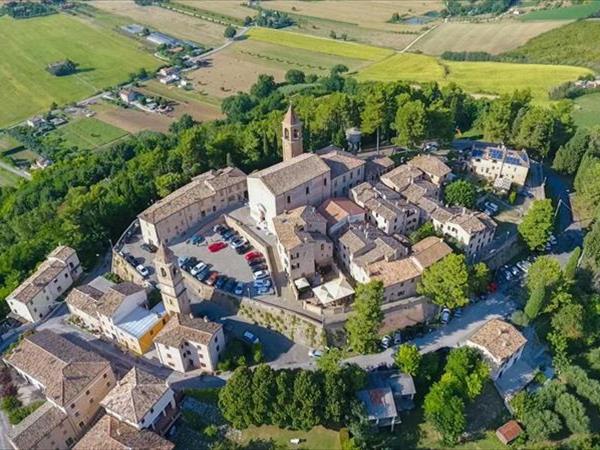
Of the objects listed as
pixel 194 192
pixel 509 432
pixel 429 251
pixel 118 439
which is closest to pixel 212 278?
pixel 194 192

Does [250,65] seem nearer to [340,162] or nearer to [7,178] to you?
[7,178]

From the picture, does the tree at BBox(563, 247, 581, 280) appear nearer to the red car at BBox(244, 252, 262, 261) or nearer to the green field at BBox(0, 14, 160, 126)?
the red car at BBox(244, 252, 262, 261)

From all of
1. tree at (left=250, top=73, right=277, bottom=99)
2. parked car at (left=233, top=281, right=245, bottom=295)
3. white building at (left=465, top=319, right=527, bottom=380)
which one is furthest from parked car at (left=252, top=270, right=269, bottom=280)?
tree at (left=250, top=73, right=277, bottom=99)

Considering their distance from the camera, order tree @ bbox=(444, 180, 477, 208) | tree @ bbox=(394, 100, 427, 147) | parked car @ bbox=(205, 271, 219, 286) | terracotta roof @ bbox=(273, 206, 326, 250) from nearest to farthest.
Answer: terracotta roof @ bbox=(273, 206, 326, 250)
parked car @ bbox=(205, 271, 219, 286)
tree @ bbox=(444, 180, 477, 208)
tree @ bbox=(394, 100, 427, 147)

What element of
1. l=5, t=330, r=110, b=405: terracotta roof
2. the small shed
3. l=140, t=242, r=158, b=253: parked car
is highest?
l=140, t=242, r=158, b=253: parked car

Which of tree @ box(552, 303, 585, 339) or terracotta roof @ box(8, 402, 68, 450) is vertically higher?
tree @ box(552, 303, 585, 339)

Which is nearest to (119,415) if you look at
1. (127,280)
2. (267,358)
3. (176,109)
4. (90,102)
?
(267,358)

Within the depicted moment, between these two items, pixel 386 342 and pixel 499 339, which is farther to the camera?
pixel 386 342

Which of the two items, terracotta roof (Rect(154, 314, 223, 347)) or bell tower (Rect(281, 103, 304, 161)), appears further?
bell tower (Rect(281, 103, 304, 161))
